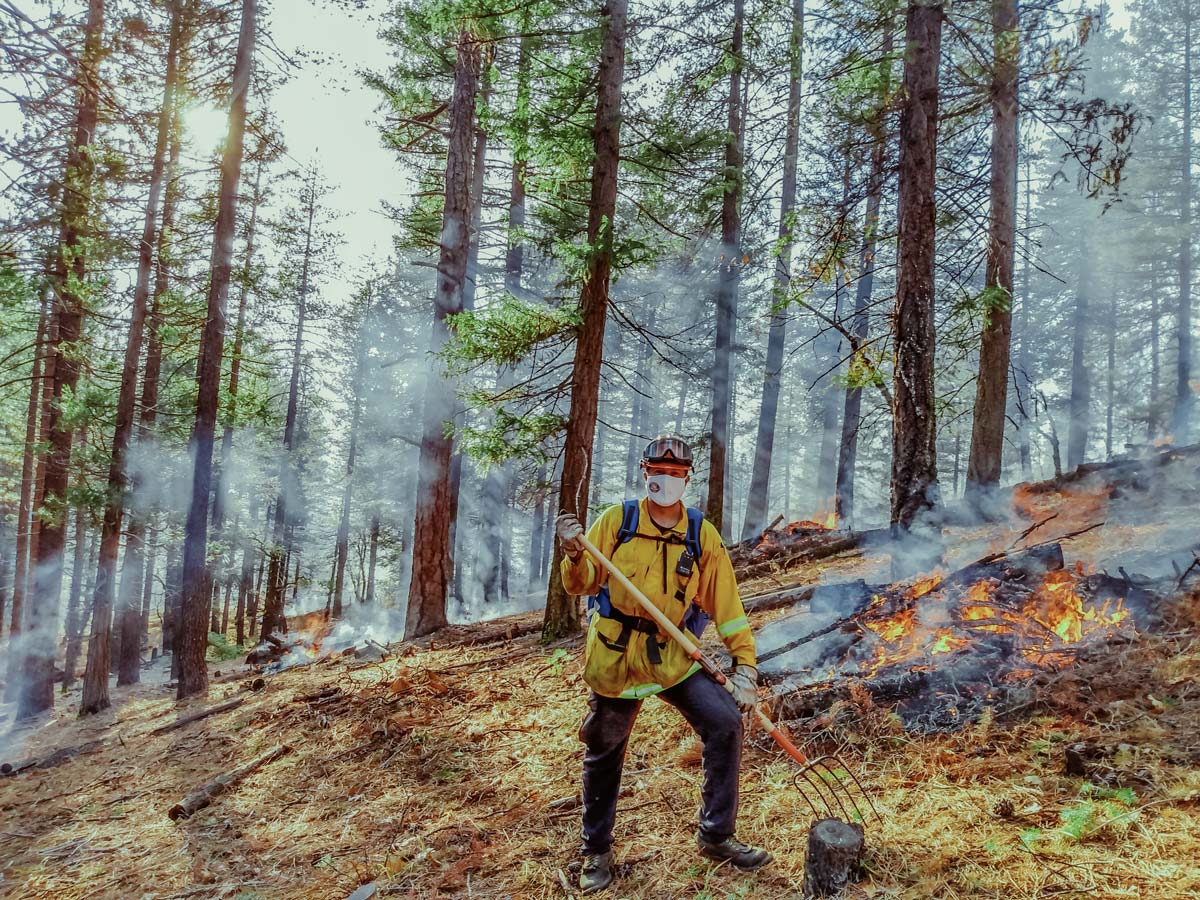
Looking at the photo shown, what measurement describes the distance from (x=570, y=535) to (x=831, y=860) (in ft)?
7.10

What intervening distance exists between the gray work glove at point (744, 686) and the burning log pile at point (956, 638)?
172 cm

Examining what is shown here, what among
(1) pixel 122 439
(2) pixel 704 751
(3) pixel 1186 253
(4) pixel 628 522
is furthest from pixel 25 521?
(3) pixel 1186 253

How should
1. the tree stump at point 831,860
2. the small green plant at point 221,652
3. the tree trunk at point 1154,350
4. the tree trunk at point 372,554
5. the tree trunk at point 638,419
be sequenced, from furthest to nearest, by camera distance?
the tree trunk at point 372,554, the tree trunk at point 638,419, the tree trunk at point 1154,350, the small green plant at point 221,652, the tree stump at point 831,860

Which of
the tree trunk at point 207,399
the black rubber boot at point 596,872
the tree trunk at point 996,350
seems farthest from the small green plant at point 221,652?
the tree trunk at point 996,350

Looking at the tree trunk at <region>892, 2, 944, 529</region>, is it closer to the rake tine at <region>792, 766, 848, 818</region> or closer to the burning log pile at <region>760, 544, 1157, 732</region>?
the burning log pile at <region>760, 544, 1157, 732</region>

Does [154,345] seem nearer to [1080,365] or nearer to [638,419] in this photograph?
[638,419]

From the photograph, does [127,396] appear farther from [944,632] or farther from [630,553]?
[944,632]

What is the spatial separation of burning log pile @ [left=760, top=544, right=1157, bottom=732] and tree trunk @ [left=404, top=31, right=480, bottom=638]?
6.43m

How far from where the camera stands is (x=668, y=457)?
387cm

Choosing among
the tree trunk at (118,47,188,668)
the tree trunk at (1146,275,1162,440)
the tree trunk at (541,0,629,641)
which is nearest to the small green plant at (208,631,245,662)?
the tree trunk at (118,47,188,668)

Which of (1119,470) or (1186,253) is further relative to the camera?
(1186,253)

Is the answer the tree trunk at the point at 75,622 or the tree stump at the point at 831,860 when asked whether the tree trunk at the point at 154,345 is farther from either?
the tree stump at the point at 831,860

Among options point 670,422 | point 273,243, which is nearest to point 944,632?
point 273,243

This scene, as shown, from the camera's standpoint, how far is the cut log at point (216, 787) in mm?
5711
